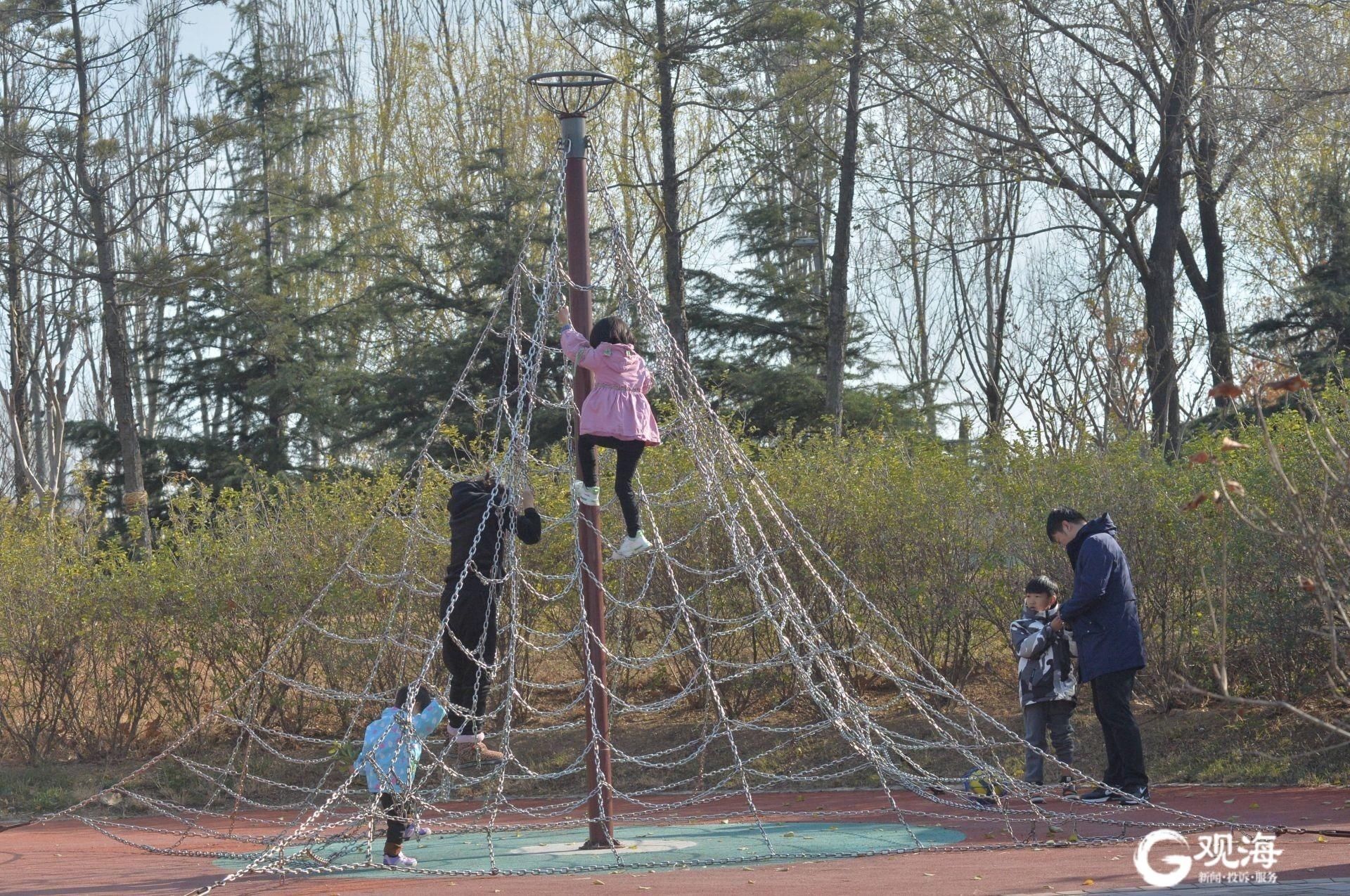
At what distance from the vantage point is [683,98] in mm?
20656

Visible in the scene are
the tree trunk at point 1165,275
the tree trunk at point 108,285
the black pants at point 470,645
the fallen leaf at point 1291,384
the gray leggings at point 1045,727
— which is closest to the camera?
the fallen leaf at point 1291,384

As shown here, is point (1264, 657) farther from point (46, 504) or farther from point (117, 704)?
point (46, 504)

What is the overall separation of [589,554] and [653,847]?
1593 millimetres

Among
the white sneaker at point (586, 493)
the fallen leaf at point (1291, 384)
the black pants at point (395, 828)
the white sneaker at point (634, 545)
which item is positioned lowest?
the black pants at point (395, 828)

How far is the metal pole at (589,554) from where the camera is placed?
22.9 feet

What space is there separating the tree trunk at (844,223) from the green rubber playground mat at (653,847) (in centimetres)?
1026

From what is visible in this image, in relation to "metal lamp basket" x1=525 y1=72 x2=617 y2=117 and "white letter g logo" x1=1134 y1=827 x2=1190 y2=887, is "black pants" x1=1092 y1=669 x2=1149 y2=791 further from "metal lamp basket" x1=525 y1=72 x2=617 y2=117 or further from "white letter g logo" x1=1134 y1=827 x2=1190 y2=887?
"metal lamp basket" x1=525 y1=72 x2=617 y2=117

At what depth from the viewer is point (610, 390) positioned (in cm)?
705

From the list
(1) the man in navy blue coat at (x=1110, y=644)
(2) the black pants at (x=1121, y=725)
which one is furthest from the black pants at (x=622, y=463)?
(2) the black pants at (x=1121, y=725)

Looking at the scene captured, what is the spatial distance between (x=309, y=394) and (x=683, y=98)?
27.3 ft

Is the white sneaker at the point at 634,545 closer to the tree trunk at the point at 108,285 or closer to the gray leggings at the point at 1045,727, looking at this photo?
the gray leggings at the point at 1045,727

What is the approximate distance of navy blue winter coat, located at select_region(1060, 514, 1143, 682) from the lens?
760 centimetres

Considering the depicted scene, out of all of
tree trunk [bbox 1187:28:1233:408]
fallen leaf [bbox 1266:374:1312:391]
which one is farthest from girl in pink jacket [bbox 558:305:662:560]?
tree trunk [bbox 1187:28:1233:408]

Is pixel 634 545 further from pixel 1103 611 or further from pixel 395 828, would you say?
pixel 1103 611
